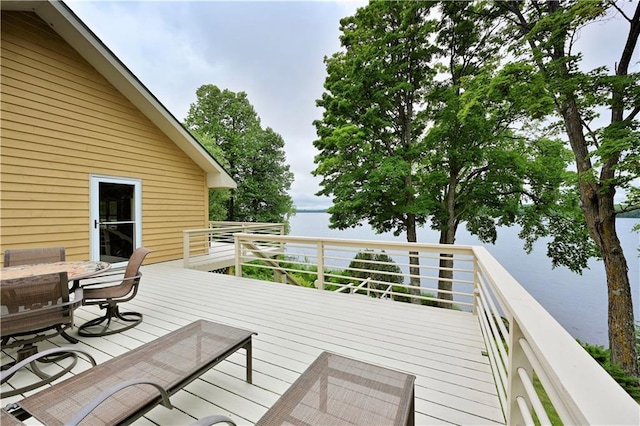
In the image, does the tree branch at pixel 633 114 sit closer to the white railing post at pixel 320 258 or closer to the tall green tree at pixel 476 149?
the tall green tree at pixel 476 149

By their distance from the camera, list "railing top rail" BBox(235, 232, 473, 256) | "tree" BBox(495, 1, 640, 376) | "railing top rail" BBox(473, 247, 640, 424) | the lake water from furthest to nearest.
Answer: the lake water → "tree" BBox(495, 1, 640, 376) → "railing top rail" BBox(235, 232, 473, 256) → "railing top rail" BBox(473, 247, 640, 424)

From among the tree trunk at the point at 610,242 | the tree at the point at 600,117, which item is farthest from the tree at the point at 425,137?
the tree trunk at the point at 610,242

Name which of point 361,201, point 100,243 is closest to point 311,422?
Result: point 100,243

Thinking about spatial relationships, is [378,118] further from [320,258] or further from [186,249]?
[186,249]

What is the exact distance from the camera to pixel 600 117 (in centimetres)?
641

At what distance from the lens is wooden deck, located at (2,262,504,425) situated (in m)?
1.94

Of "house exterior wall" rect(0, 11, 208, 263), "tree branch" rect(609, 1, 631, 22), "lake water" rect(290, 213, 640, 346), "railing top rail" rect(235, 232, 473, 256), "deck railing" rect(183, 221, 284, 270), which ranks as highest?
"tree branch" rect(609, 1, 631, 22)

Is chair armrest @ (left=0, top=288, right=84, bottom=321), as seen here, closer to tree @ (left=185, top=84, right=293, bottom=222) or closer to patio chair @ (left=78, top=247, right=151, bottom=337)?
patio chair @ (left=78, top=247, right=151, bottom=337)

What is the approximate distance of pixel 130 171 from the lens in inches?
249

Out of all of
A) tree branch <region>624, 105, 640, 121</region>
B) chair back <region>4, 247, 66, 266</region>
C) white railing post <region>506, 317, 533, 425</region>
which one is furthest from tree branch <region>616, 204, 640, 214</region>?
chair back <region>4, 247, 66, 266</region>

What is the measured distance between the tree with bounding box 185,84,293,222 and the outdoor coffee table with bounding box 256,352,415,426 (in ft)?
52.7

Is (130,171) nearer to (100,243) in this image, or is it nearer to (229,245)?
(100,243)

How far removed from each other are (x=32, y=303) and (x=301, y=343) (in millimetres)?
2487

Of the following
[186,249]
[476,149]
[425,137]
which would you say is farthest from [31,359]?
[476,149]
